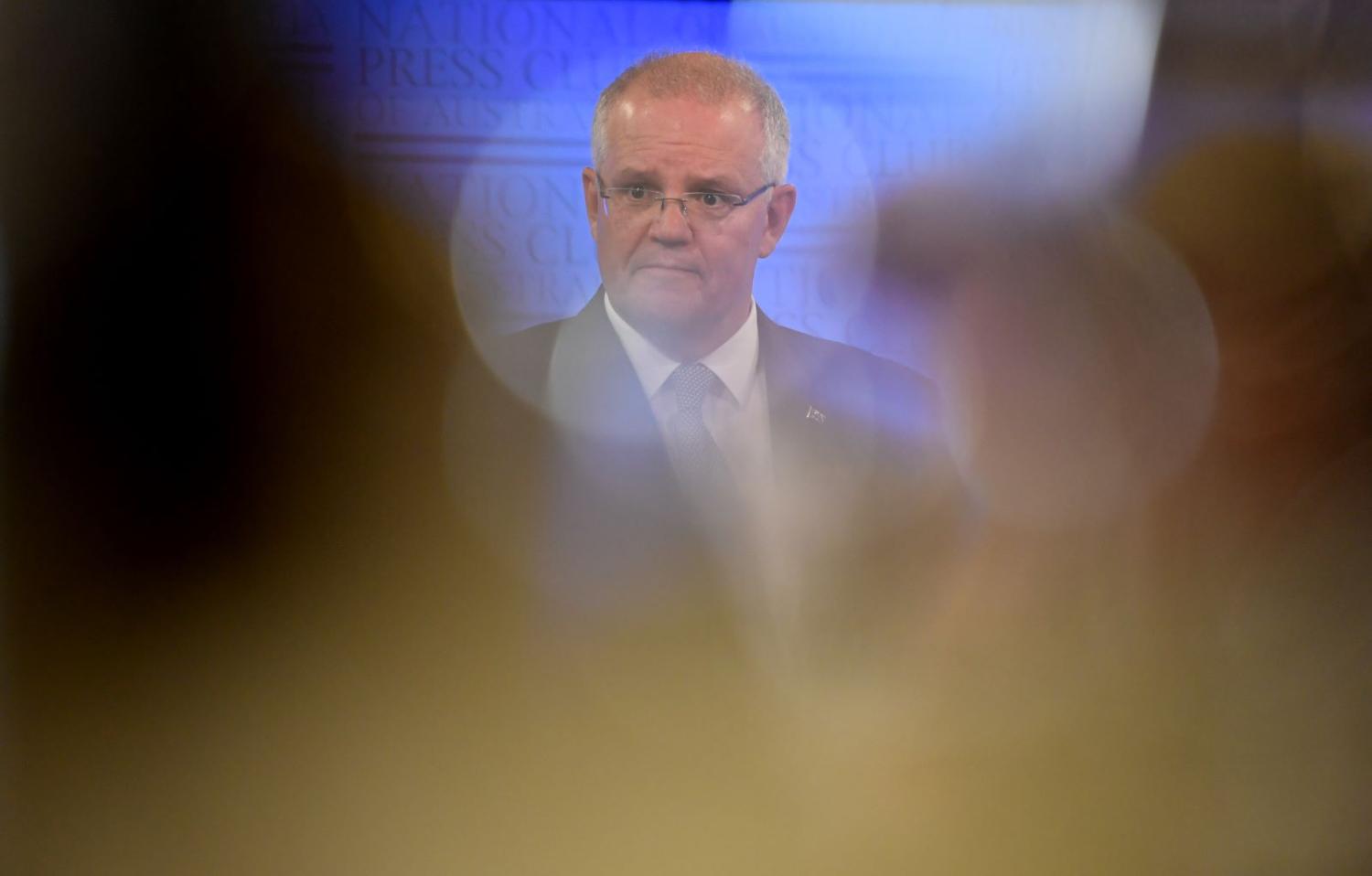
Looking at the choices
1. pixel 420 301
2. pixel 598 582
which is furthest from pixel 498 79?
pixel 598 582

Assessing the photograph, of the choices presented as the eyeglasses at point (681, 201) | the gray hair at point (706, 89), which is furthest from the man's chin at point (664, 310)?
the gray hair at point (706, 89)

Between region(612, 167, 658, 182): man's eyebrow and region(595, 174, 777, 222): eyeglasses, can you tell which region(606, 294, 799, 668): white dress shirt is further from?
region(612, 167, 658, 182): man's eyebrow

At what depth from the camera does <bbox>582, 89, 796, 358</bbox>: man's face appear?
166 cm

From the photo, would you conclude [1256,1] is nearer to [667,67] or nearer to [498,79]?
[667,67]

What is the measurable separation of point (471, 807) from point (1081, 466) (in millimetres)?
1236

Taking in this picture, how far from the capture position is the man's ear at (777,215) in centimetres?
173

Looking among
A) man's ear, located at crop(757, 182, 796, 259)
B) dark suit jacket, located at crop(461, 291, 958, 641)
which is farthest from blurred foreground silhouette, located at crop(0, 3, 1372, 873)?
man's ear, located at crop(757, 182, 796, 259)

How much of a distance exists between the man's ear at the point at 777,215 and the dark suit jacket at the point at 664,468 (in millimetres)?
116

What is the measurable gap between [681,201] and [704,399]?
0.33 metres

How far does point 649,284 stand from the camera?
66.7 inches

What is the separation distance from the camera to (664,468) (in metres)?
1.76

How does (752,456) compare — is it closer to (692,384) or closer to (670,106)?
(692,384)

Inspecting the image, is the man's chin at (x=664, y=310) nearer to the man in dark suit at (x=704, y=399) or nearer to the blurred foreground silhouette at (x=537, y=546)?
the man in dark suit at (x=704, y=399)

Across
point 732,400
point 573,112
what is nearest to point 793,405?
point 732,400
